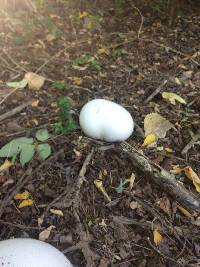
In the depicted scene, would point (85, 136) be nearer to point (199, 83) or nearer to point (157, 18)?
point (199, 83)

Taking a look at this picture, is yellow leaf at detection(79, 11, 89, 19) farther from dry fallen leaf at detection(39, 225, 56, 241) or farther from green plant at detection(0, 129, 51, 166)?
dry fallen leaf at detection(39, 225, 56, 241)

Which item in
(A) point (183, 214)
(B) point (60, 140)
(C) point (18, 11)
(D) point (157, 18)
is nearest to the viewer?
(A) point (183, 214)

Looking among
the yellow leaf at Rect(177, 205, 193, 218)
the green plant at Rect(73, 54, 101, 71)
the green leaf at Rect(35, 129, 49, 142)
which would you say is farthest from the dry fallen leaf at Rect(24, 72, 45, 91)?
the yellow leaf at Rect(177, 205, 193, 218)

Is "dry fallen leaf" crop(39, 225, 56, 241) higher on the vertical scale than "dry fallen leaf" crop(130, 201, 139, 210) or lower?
higher

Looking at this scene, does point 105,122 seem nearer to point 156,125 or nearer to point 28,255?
point 156,125

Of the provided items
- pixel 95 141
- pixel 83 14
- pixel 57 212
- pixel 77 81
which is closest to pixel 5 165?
pixel 57 212

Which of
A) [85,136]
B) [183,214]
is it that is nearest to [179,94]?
[85,136]

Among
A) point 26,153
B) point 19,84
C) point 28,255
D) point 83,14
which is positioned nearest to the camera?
point 28,255
